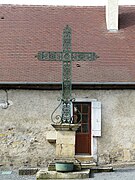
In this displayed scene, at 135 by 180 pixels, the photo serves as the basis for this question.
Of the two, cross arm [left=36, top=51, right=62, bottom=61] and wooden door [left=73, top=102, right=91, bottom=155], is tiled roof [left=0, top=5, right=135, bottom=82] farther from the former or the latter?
cross arm [left=36, top=51, right=62, bottom=61]

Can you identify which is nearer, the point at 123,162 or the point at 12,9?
the point at 123,162

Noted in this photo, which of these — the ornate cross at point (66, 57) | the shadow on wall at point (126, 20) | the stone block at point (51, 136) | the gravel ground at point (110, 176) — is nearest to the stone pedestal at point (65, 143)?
the gravel ground at point (110, 176)

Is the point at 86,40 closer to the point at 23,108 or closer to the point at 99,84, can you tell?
the point at 99,84

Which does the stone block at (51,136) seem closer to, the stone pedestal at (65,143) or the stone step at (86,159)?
the stone step at (86,159)

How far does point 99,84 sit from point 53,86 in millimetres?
1381

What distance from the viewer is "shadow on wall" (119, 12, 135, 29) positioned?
1414cm

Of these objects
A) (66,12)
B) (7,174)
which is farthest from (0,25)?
(7,174)

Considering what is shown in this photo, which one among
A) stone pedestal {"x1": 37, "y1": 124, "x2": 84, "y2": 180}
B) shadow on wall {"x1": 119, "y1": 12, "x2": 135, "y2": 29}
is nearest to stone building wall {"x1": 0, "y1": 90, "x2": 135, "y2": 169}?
stone pedestal {"x1": 37, "y1": 124, "x2": 84, "y2": 180}

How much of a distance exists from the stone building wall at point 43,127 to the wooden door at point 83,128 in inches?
14.9

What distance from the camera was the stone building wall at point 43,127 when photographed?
1113 cm

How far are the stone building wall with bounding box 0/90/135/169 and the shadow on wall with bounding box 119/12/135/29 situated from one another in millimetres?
3838

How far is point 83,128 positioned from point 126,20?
204 inches

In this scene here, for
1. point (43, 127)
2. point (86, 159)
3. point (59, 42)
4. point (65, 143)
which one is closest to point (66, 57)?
point (65, 143)

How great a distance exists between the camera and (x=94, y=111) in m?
11.2
